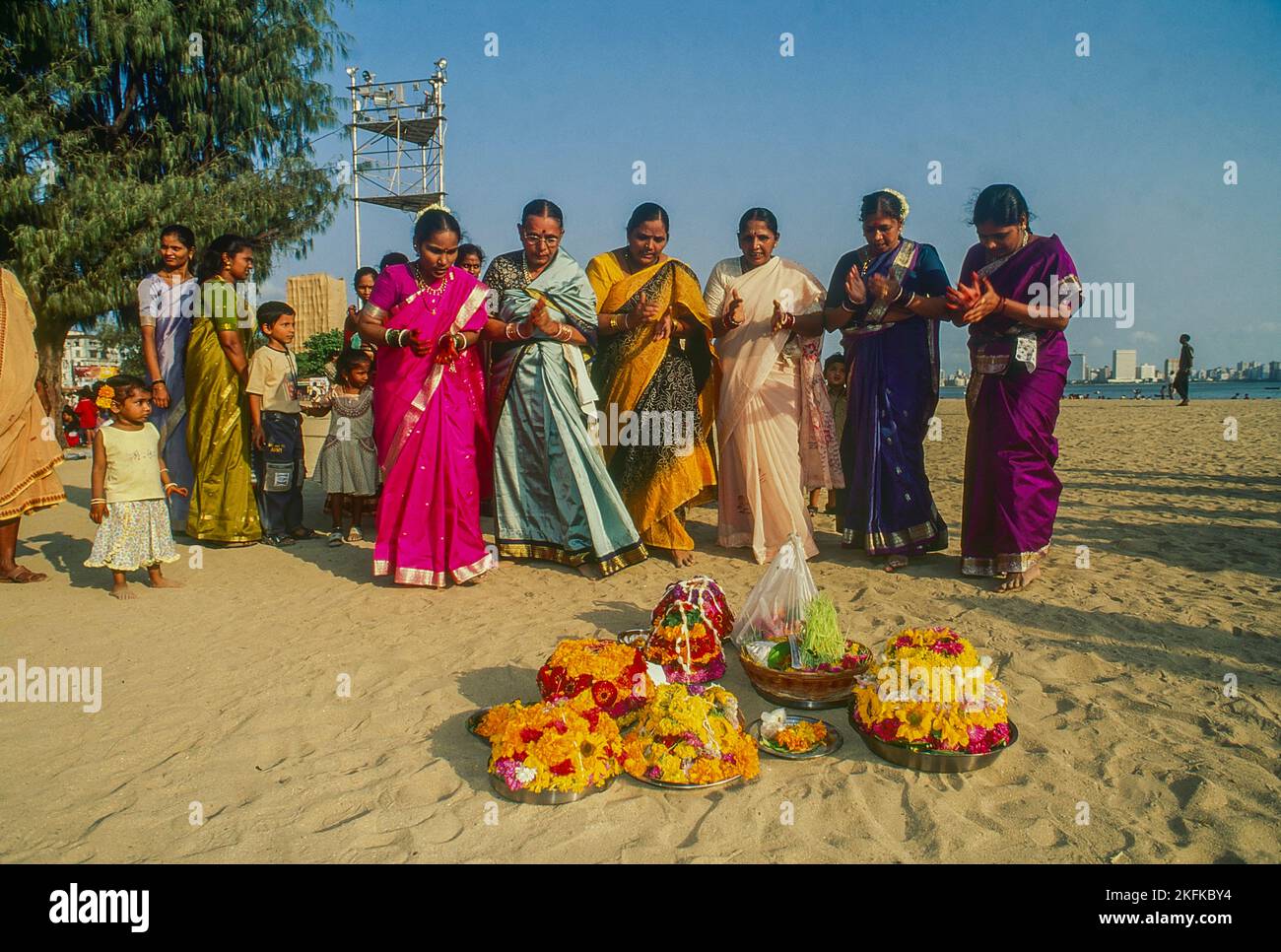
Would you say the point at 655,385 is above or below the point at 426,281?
below

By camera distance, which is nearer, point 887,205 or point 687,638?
point 687,638

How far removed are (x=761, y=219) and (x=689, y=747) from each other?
14.2 feet

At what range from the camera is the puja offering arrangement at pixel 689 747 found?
3.03m

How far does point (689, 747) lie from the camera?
10.1 feet

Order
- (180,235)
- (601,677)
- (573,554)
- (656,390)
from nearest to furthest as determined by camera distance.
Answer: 1. (601,677)
2. (573,554)
3. (656,390)
4. (180,235)

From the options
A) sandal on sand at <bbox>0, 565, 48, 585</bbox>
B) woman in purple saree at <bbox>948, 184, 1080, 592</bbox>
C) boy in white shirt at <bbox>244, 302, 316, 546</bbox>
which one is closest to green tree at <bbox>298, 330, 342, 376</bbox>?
boy in white shirt at <bbox>244, 302, 316, 546</bbox>

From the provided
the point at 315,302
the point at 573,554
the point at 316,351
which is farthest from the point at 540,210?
the point at 315,302

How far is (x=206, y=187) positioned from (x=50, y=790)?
1569cm

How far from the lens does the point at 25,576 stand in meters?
5.89

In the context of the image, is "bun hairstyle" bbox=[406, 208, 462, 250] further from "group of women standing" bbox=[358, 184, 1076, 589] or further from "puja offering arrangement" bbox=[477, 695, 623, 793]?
"puja offering arrangement" bbox=[477, 695, 623, 793]

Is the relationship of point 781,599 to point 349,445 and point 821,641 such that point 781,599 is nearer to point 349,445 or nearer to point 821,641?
point 821,641

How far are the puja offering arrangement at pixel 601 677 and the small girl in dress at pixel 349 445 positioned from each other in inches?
159

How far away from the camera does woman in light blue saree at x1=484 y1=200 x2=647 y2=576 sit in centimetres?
587

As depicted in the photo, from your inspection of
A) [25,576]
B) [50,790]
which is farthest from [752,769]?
[25,576]
